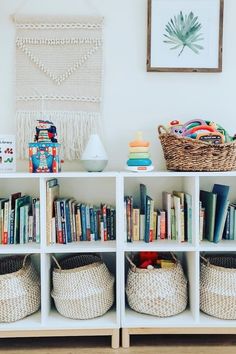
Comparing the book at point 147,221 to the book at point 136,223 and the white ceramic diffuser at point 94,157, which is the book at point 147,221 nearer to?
the book at point 136,223

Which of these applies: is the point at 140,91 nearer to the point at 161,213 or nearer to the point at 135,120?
the point at 135,120

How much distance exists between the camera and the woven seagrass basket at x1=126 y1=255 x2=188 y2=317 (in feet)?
6.18

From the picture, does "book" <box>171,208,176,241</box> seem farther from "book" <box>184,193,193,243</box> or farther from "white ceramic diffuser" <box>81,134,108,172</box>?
"white ceramic diffuser" <box>81,134,108,172</box>

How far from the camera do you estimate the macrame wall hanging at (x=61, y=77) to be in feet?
7.03

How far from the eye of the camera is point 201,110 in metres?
2.20

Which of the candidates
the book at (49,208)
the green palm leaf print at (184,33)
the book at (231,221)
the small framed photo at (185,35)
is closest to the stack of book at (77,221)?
the book at (49,208)

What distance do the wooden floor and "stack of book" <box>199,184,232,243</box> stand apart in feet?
1.65

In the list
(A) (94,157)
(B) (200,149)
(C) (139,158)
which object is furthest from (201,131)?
(A) (94,157)

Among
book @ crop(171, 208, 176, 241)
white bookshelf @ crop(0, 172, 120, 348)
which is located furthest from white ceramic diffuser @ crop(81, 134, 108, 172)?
book @ crop(171, 208, 176, 241)

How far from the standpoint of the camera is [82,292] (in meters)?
1.87

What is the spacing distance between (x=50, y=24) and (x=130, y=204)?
1086 mm

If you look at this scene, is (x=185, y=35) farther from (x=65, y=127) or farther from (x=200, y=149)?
(x=65, y=127)

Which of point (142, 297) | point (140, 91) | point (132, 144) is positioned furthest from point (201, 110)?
point (142, 297)

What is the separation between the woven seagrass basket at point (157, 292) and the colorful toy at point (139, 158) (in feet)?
1.66
